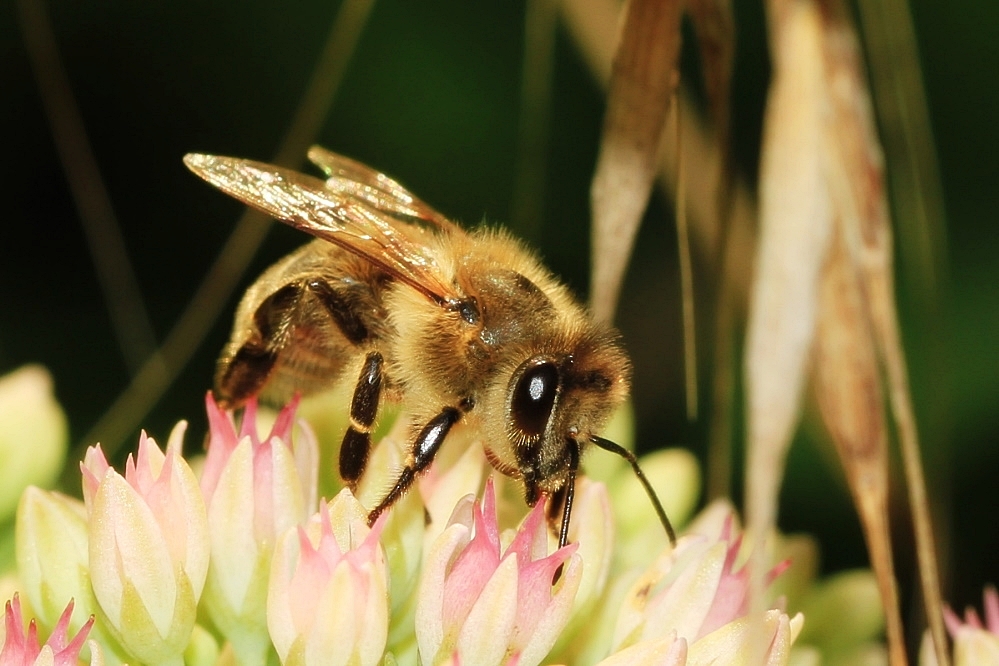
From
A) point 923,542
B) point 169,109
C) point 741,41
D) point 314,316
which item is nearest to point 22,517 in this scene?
point 314,316

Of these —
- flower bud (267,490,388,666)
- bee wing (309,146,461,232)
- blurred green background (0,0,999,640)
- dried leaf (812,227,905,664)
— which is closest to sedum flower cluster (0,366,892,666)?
flower bud (267,490,388,666)

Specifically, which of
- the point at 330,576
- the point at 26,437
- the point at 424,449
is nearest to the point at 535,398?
the point at 424,449

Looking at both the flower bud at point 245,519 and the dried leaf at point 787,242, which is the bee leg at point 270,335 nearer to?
the flower bud at point 245,519

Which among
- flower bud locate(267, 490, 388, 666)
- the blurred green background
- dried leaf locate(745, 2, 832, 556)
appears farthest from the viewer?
the blurred green background

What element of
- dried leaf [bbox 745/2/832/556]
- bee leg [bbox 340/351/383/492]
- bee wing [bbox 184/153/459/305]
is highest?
dried leaf [bbox 745/2/832/556]

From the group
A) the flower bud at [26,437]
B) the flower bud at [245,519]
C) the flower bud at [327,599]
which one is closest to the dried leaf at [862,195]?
the flower bud at [327,599]

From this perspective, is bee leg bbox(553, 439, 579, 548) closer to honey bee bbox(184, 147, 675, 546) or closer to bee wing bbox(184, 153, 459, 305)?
honey bee bbox(184, 147, 675, 546)

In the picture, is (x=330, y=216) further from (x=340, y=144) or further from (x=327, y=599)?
(x=340, y=144)
